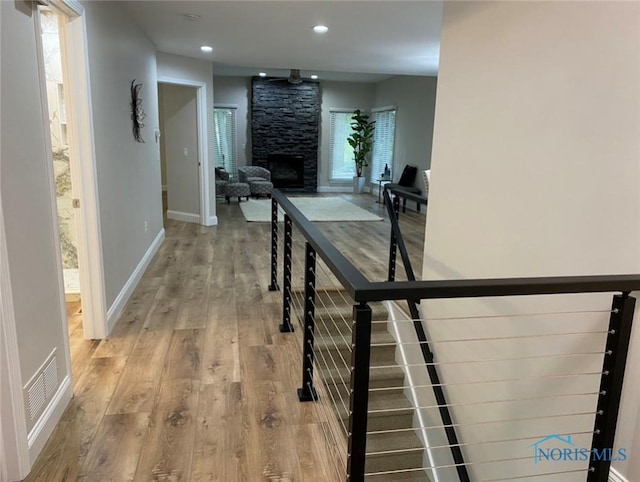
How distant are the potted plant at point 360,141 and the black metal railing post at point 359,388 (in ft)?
33.2

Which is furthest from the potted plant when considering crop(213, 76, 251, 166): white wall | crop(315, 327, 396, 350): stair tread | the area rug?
crop(315, 327, 396, 350): stair tread

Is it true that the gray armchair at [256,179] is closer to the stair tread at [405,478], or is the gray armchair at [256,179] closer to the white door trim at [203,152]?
the white door trim at [203,152]

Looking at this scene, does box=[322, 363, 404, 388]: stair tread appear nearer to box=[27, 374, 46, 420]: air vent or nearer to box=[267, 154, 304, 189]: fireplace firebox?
box=[27, 374, 46, 420]: air vent

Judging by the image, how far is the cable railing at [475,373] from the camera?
134cm

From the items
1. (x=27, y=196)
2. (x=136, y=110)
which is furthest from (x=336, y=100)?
(x=27, y=196)

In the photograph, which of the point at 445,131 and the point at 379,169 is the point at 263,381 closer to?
the point at 445,131

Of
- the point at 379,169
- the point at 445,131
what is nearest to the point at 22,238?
the point at 445,131

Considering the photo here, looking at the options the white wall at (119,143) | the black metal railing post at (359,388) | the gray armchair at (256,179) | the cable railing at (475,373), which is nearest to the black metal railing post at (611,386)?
the cable railing at (475,373)

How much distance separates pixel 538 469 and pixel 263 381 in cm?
142

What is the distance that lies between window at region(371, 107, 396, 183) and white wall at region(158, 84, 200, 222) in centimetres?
491

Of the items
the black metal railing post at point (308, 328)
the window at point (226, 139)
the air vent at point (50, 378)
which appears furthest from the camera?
the window at point (226, 139)

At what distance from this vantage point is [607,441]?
1.64 m

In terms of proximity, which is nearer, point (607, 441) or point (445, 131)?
point (607, 441)

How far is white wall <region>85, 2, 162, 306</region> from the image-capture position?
3.13 m
